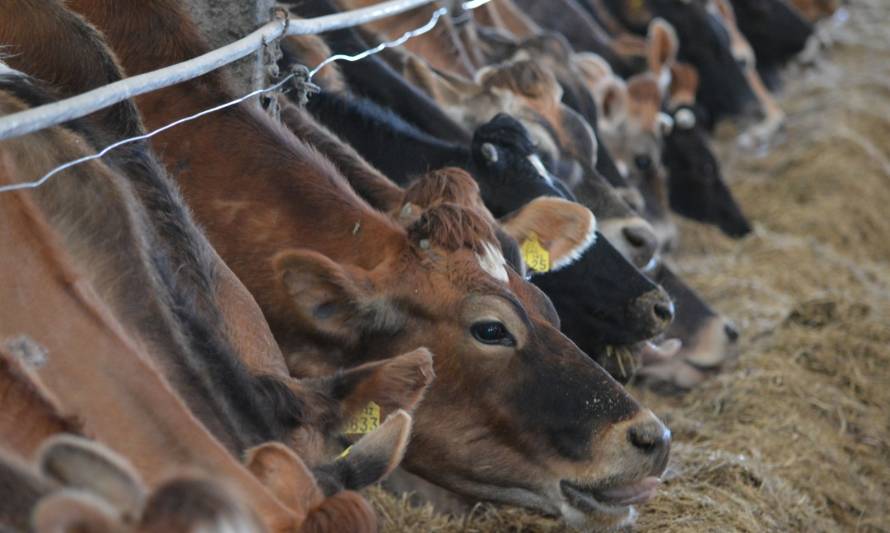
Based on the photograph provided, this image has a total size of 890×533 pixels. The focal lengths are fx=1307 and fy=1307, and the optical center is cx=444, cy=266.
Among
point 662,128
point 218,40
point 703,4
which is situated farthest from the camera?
point 703,4

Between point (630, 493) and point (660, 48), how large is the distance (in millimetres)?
6312

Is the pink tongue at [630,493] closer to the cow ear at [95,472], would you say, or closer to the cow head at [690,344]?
the cow ear at [95,472]

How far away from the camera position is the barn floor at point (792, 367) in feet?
14.9

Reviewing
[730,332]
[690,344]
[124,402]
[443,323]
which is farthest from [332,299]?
[730,332]

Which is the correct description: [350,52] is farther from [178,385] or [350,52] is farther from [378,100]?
[178,385]

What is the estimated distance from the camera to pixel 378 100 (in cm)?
521

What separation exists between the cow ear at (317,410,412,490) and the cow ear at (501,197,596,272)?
177cm

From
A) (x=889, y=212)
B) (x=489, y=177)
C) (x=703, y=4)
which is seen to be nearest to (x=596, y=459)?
(x=489, y=177)

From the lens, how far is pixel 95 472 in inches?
79.6

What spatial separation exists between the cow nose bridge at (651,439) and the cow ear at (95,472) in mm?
1860

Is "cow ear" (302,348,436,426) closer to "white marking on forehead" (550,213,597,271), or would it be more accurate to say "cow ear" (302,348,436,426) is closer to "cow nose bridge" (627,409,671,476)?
"cow nose bridge" (627,409,671,476)

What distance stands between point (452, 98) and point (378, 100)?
0.78 meters

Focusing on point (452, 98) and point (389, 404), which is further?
point (452, 98)

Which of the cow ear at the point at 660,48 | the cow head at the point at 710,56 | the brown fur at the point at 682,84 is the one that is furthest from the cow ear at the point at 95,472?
the cow head at the point at 710,56
